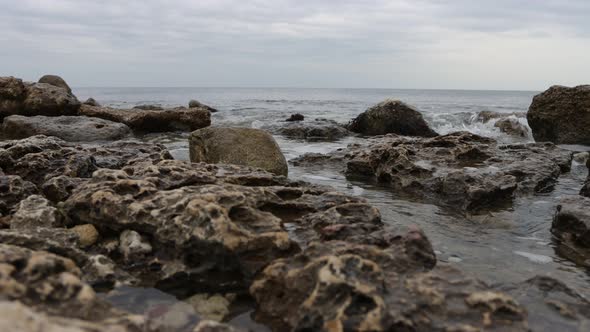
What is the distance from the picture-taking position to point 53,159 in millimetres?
6418

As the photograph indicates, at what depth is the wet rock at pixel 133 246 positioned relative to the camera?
3736 millimetres

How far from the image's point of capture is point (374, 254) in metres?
3.38

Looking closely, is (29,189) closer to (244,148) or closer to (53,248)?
(53,248)

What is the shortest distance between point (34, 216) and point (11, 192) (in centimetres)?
103

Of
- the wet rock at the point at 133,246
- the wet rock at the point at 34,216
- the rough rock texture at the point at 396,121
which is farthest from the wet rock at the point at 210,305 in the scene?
the rough rock texture at the point at 396,121

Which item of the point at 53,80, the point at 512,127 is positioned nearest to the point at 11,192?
the point at 512,127

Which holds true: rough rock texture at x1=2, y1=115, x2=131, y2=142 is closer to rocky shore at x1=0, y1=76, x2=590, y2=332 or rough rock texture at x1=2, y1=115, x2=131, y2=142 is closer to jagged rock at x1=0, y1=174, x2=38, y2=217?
rocky shore at x1=0, y1=76, x2=590, y2=332

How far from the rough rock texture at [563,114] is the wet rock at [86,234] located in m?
13.3

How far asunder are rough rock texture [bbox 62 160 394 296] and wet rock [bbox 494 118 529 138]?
14615 mm

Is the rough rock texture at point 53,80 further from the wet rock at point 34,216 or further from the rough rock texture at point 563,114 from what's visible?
the wet rock at point 34,216

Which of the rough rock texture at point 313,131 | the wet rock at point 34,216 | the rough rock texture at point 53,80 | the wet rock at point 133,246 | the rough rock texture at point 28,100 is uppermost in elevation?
the rough rock texture at point 53,80

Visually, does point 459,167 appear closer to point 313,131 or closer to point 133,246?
point 133,246

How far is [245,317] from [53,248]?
59.3 inches

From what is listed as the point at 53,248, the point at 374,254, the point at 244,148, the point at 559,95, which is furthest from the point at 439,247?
the point at 559,95
